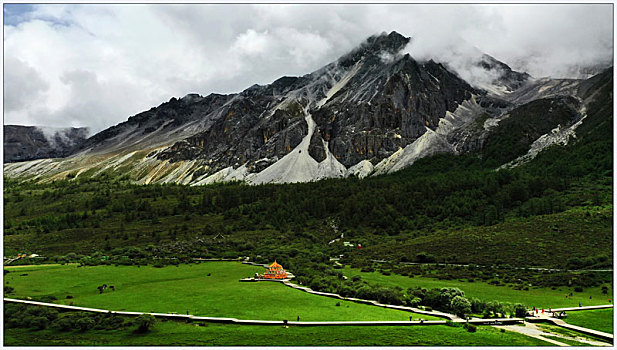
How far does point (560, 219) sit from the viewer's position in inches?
4099

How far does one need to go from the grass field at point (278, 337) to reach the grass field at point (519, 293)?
1991 cm

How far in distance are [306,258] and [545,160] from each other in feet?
406

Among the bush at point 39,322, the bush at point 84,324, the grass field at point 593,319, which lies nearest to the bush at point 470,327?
the grass field at point 593,319

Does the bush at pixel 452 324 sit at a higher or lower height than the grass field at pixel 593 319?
lower

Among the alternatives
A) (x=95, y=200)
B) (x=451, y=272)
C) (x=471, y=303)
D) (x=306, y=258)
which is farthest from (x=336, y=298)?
(x=95, y=200)

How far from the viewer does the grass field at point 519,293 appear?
54.0 metres

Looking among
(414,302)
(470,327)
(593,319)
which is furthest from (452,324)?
(593,319)

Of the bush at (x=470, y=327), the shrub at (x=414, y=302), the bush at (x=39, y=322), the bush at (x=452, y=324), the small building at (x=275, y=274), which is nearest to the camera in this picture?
the bush at (x=470, y=327)

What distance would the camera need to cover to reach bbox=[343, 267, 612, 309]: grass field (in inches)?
2126

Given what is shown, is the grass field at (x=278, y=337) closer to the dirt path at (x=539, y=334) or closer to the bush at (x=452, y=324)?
the bush at (x=452, y=324)

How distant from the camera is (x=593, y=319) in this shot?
42781 mm

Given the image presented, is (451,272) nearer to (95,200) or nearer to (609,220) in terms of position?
(609,220)

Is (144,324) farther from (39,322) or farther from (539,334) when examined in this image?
(539,334)

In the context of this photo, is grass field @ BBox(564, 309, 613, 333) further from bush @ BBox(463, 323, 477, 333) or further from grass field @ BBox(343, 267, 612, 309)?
bush @ BBox(463, 323, 477, 333)
